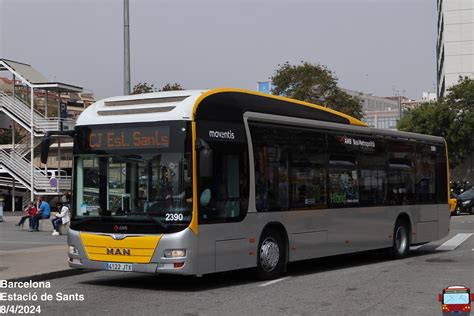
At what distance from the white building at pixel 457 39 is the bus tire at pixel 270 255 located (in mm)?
74958

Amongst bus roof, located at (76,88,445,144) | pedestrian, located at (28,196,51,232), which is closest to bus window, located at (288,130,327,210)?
bus roof, located at (76,88,445,144)

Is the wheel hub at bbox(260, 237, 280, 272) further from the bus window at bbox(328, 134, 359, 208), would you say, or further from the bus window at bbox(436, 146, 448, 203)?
the bus window at bbox(436, 146, 448, 203)

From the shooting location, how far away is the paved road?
8.88m

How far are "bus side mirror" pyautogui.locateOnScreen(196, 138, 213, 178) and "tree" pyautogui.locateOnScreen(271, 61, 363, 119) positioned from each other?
96.4ft

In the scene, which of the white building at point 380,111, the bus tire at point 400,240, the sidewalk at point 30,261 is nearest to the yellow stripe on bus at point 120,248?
the sidewalk at point 30,261

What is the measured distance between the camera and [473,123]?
5638 cm

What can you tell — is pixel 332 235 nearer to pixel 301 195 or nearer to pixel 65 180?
pixel 301 195

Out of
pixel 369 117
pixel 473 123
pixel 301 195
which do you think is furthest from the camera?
pixel 369 117

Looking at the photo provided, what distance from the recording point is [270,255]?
11.7 meters

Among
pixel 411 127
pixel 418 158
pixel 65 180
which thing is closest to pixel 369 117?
pixel 411 127

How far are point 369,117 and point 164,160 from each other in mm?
146003

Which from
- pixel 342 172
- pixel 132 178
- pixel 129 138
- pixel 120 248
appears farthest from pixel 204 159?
pixel 342 172

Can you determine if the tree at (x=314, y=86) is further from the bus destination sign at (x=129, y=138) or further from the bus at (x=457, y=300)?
the bus at (x=457, y=300)

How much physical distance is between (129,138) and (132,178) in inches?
26.0
